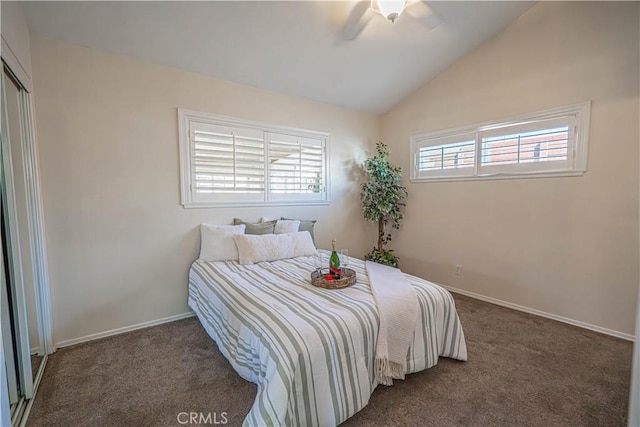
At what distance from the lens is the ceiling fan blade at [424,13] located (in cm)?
201

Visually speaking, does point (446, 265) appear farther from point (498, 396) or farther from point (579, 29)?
point (579, 29)

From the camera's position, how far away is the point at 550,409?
64.7 inches

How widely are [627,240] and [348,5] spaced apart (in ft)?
10.4

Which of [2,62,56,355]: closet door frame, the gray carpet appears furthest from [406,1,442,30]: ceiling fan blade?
[2,62,56,355]: closet door frame

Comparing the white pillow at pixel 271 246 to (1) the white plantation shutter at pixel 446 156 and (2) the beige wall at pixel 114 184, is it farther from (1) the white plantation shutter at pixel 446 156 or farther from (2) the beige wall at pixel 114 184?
(1) the white plantation shutter at pixel 446 156

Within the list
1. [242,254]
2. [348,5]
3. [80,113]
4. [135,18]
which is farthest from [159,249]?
[348,5]

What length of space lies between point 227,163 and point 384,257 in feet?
8.03

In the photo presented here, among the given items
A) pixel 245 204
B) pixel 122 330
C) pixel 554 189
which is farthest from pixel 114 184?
pixel 554 189

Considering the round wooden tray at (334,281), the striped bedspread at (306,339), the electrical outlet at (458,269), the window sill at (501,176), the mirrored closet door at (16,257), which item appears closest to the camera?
the striped bedspread at (306,339)

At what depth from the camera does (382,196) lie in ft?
12.8

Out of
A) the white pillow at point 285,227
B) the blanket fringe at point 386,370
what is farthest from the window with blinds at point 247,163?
the blanket fringe at point 386,370

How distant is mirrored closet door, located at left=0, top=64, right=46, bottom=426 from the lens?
1.55 m

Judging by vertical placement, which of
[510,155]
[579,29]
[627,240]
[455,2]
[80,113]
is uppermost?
[455,2]

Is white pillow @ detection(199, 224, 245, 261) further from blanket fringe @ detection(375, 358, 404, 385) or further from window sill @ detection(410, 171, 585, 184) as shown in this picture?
window sill @ detection(410, 171, 585, 184)
